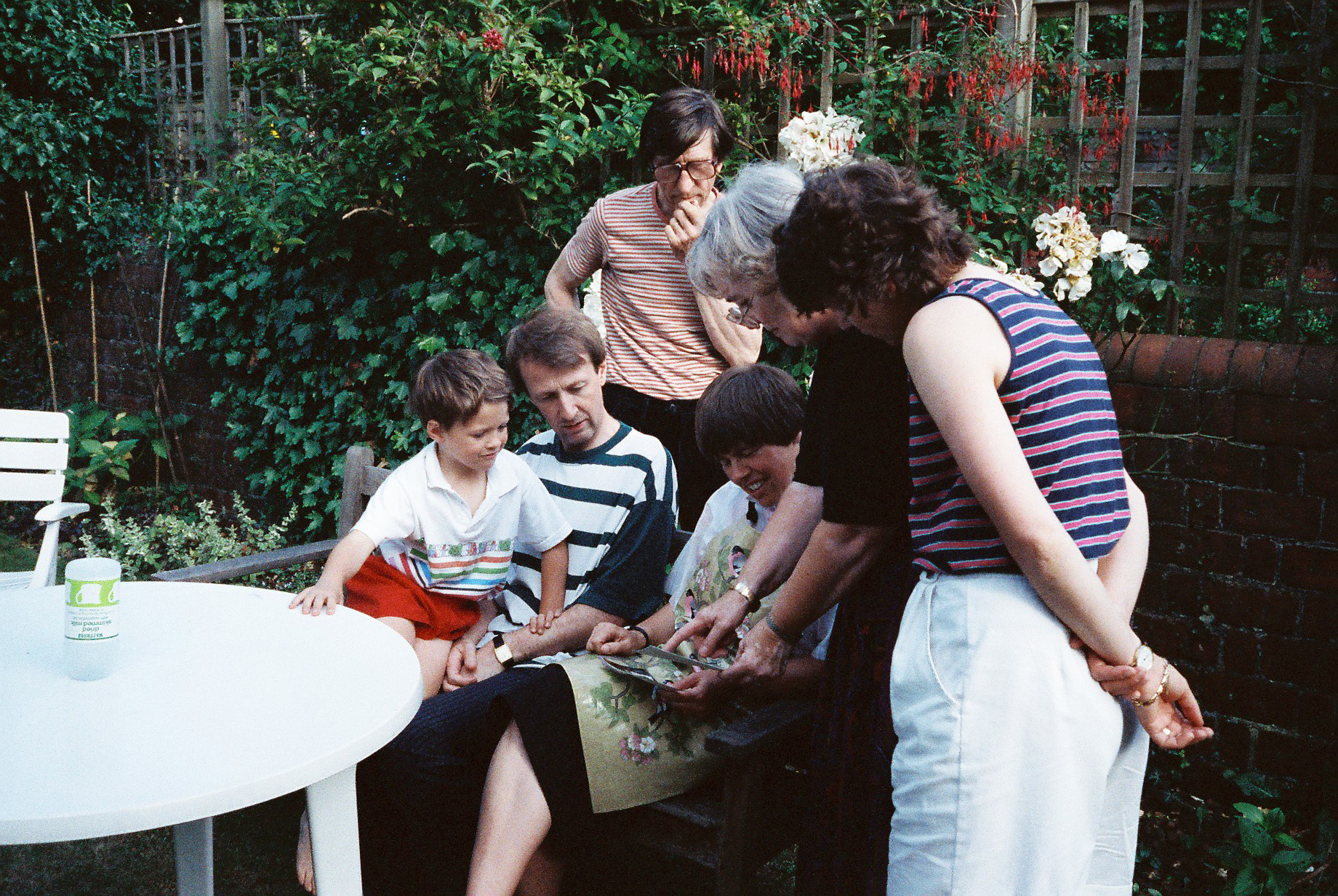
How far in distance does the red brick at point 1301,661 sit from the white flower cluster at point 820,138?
1877 millimetres

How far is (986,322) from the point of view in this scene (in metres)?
1.47

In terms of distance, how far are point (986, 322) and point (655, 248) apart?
6.41ft

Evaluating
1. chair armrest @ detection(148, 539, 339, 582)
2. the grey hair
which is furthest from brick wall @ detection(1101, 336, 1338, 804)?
chair armrest @ detection(148, 539, 339, 582)

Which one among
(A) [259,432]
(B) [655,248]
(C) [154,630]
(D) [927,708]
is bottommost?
(A) [259,432]

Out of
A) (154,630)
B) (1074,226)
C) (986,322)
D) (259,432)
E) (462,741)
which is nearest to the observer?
(986,322)

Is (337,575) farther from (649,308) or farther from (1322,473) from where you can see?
(1322,473)

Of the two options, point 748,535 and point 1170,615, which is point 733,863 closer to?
point 748,535

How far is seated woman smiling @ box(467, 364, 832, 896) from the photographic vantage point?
2.11m

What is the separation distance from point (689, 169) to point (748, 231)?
115cm

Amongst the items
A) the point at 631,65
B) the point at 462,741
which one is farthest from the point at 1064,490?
the point at 631,65

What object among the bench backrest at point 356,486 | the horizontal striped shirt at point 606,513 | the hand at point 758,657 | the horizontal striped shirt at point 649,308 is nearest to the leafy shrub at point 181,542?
the bench backrest at point 356,486

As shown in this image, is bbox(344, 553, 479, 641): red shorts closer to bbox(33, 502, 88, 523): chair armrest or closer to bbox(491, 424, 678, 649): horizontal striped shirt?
bbox(491, 424, 678, 649): horizontal striped shirt

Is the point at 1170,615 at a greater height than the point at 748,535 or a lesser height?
lesser

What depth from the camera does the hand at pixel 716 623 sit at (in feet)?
7.06
